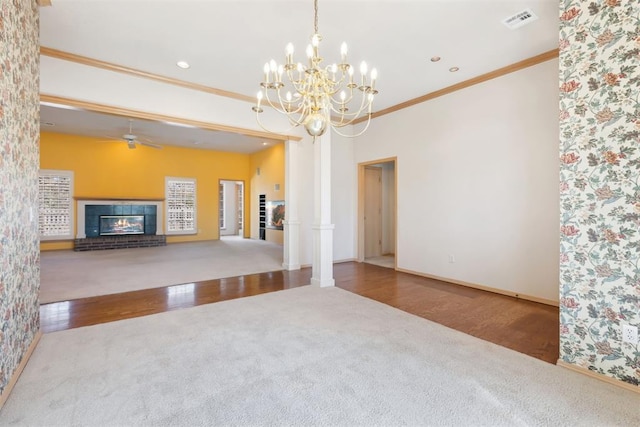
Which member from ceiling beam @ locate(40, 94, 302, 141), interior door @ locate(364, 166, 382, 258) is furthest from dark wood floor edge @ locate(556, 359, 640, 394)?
ceiling beam @ locate(40, 94, 302, 141)

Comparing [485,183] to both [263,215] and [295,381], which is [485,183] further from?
[263,215]

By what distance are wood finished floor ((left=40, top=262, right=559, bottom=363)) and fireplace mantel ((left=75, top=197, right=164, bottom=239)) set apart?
526 cm

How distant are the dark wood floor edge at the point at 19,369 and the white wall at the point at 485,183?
15.5 feet

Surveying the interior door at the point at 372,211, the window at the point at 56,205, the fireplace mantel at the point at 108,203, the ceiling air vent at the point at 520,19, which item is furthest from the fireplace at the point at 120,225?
the ceiling air vent at the point at 520,19

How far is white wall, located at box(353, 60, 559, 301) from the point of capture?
11.4ft

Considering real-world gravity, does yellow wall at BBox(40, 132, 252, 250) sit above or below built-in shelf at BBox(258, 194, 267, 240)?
above

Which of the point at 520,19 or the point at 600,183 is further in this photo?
the point at 520,19

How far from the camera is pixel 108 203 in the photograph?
7.98m

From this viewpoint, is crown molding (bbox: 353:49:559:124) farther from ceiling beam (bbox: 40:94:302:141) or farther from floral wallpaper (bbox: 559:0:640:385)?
ceiling beam (bbox: 40:94:302:141)

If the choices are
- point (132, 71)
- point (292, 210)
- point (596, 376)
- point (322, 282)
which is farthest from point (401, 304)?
point (132, 71)

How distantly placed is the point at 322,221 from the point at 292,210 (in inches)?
53.5

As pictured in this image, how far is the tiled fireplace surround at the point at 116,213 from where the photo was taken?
7613mm

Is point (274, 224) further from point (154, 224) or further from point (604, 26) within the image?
point (604, 26)

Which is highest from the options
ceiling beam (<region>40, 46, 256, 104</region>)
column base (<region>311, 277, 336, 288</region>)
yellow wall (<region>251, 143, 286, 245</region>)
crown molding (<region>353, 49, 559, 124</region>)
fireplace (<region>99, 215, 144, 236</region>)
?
ceiling beam (<region>40, 46, 256, 104</region>)
